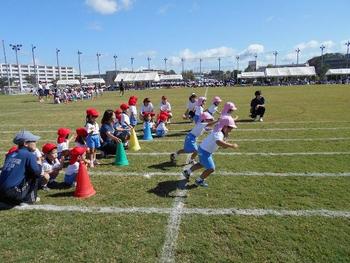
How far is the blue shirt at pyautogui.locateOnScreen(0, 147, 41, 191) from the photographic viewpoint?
5.17m

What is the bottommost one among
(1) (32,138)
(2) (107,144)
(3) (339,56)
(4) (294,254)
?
(4) (294,254)

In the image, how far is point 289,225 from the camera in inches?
182

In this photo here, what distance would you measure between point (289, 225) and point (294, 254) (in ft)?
2.40

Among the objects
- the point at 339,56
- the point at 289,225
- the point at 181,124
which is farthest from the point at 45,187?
the point at 339,56

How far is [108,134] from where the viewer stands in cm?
836

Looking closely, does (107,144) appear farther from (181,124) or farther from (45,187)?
(181,124)

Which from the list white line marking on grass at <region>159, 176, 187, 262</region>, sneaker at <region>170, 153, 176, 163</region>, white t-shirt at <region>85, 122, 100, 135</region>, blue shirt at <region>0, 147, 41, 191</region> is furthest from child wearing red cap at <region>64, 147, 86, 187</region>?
sneaker at <region>170, 153, 176, 163</region>

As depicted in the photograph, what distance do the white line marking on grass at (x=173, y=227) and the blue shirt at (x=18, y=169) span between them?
220cm

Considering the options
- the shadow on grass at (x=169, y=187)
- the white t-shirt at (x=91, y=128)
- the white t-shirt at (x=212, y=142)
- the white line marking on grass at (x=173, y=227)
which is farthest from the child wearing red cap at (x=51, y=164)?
the white t-shirt at (x=212, y=142)

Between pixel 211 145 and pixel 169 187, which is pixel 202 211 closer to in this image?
pixel 169 187

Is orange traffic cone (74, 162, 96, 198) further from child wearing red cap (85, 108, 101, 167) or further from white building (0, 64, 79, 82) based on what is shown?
white building (0, 64, 79, 82)

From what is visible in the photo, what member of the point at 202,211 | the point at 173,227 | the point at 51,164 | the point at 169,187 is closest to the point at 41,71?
the point at 51,164

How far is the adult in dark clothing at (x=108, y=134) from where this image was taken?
851 centimetres

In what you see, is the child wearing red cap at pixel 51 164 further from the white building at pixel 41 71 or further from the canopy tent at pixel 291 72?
the white building at pixel 41 71
